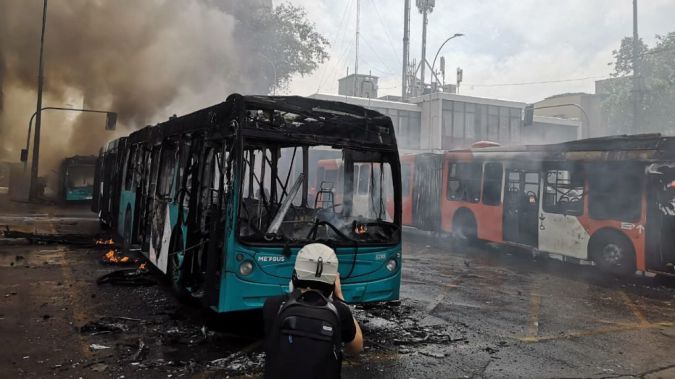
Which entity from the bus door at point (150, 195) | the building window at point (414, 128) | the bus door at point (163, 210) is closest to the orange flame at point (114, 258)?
the bus door at point (150, 195)

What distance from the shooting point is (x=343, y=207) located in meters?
5.96

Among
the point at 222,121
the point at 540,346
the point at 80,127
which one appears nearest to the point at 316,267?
the point at 222,121

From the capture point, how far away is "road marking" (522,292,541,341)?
18.7ft

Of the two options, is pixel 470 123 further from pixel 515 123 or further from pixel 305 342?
pixel 305 342

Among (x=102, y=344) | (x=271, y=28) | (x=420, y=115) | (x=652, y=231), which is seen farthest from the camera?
(x=420, y=115)

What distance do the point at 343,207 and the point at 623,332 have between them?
3804mm

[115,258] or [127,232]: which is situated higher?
[127,232]

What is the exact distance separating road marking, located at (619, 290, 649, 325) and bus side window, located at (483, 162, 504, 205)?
448 centimetres

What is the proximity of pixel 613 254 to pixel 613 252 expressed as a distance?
4cm

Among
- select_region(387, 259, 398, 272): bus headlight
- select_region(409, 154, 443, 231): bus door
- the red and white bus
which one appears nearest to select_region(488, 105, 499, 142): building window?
select_region(409, 154, 443, 231): bus door

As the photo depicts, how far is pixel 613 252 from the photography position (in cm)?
962

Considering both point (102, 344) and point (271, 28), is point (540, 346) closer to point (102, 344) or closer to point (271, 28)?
point (102, 344)

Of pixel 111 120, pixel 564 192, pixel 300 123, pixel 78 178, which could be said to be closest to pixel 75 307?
pixel 300 123

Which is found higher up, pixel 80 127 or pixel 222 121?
pixel 80 127
